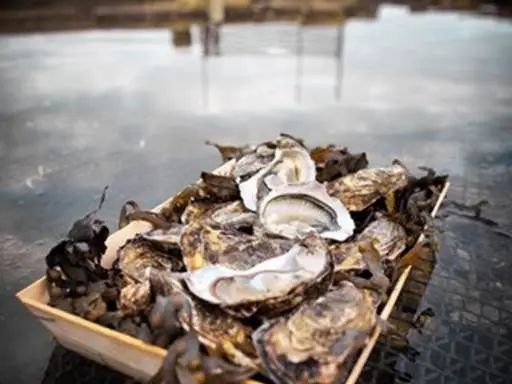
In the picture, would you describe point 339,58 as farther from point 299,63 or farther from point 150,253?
point 150,253

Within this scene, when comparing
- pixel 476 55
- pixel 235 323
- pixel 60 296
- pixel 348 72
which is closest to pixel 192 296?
pixel 235 323

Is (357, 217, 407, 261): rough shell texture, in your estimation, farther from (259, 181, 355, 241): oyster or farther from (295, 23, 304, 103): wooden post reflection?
(295, 23, 304, 103): wooden post reflection

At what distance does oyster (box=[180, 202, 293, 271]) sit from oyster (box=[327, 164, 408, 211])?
0.80ft

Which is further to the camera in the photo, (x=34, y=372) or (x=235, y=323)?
(x=34, y=372)

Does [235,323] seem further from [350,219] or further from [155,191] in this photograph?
[155,191]

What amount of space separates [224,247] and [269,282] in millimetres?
122

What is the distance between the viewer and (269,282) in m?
0.82

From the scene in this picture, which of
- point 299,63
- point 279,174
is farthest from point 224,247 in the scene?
point 299,63

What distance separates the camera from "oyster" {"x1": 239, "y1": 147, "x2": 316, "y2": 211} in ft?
3.71

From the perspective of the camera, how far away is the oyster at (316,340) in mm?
703

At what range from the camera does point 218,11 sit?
4012 millimetres

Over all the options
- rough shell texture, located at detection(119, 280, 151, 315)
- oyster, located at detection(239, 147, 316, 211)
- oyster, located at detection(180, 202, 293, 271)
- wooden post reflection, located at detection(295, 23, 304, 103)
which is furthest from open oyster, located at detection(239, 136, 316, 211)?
wooden post reflection, located at detection(295, 23, 304, 103)

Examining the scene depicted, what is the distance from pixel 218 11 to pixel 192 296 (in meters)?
3.50

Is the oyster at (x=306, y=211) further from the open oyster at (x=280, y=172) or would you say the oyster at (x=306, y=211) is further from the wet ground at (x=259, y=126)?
the wet ground at (x=259, y=126)
